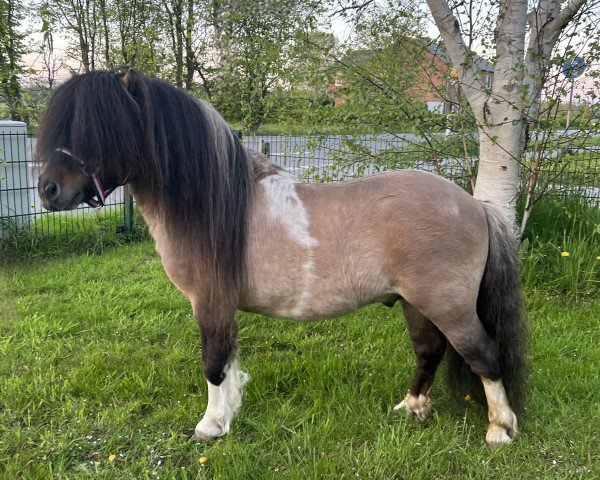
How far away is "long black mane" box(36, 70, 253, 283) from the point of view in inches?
77.2

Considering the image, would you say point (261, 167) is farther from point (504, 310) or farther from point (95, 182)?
point (504, 310)

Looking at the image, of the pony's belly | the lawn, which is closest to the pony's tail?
the lawn

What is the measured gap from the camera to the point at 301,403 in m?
2.78

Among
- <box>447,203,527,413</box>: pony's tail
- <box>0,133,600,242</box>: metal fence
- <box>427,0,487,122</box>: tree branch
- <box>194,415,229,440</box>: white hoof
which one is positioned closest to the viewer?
Result: <box>447,203,527,413</box>: pony's tail

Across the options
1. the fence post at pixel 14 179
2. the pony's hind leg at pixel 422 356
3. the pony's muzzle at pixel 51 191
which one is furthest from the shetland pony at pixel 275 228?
the fence post at pixel 14 179

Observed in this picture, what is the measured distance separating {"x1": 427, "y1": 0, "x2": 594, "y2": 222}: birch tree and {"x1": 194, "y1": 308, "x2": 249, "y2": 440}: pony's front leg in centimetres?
269

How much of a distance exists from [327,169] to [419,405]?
290 cm

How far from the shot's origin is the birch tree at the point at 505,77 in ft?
12.4

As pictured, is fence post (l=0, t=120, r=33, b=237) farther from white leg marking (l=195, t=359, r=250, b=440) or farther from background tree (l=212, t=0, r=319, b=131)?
white leg marking (l=195, t=359, r=250, b=440)

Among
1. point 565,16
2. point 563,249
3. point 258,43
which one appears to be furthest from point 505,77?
point 258,43

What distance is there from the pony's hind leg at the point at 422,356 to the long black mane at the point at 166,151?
1053 mm

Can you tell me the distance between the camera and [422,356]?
8.68 feet

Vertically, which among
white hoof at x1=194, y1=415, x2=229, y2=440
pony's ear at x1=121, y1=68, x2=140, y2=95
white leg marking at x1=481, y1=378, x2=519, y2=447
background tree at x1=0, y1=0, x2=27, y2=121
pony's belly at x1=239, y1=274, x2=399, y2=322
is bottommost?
white hoof at x1=194, y1=415, x2=229, y2=440

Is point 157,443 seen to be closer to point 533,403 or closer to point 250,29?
point 533,403
